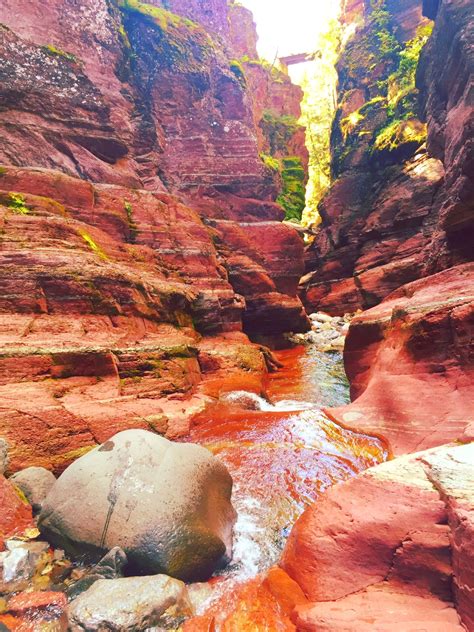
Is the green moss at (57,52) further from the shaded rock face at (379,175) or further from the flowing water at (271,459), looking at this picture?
the flowing water at (271,459)

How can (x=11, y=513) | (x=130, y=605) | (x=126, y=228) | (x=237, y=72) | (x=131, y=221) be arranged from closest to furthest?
1. (x=130, y=605)
2. (x=11, y=513)
3. (x=126, y=228)
4. (x=131, y=221)
5. (x=237, y=72)

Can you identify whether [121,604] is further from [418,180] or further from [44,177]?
[418,180]

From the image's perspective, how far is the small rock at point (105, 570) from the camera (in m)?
3.15

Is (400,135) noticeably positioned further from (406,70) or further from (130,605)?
(130,605)

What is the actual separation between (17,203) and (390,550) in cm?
1364

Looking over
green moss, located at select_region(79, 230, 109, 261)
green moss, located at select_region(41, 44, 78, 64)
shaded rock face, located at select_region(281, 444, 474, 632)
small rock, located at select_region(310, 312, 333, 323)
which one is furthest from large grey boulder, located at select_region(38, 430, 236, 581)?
small rock, located at select_region(310, 312, 333, 323)

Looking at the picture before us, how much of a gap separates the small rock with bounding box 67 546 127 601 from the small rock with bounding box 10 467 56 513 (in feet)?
4.76

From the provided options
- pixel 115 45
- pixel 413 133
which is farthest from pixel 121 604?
pixel 413 133

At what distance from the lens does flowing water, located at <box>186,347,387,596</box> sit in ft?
13.6

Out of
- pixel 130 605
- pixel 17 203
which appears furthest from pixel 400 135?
pixel 130 605

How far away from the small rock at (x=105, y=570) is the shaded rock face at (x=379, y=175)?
56.1 feet

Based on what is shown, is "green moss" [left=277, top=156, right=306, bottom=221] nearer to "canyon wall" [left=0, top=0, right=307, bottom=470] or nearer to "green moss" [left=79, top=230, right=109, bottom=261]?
"canyon wall" [left=0, top=0, right=307, bottom=470]

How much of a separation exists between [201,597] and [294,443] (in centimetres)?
403

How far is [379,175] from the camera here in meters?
28.6
